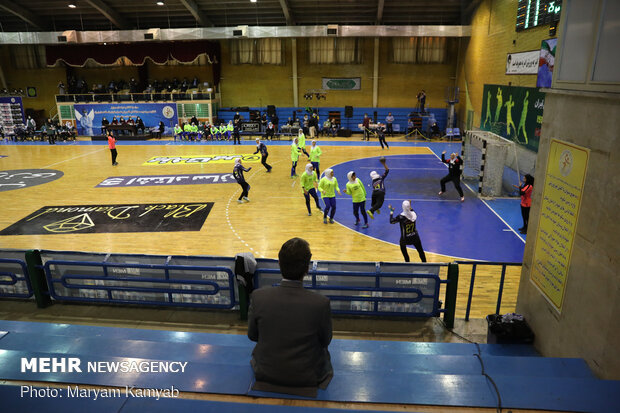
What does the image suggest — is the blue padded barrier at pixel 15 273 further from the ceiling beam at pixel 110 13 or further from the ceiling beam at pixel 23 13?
the ceiling beam at pixel 23 13

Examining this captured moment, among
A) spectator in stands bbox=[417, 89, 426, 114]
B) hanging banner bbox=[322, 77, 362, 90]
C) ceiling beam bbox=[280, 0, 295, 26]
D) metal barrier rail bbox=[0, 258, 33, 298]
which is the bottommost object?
metal barrier rail bbox=[0, 258, 33, 298]

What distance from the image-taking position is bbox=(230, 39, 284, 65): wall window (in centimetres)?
3158

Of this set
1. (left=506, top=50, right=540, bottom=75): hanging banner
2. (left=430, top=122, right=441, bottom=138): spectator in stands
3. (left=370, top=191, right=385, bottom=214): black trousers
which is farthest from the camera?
(left=430, top=122, right=441, bottom=138): spectator in stands

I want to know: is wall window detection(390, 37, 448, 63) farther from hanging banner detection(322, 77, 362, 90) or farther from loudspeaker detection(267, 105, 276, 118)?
loudspeaker detection(267, 105, 276, 118)

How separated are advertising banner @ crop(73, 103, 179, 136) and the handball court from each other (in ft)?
25.8

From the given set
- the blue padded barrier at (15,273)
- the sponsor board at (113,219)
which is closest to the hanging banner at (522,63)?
the sponsor board at (113,219)

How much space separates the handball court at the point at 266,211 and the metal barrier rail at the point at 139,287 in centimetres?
319

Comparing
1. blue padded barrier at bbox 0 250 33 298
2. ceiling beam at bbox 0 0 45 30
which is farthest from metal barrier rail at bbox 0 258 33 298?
ceiling beam at bbox 0 0 45 30

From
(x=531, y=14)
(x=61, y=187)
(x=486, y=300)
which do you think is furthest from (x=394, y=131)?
(x=486, y=300)

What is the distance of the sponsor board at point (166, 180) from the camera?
676 inches

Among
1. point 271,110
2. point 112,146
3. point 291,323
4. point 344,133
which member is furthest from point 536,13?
point 112,146

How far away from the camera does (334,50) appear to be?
31.0 metres

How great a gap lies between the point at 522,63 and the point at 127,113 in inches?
1046

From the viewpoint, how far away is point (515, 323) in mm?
5516
